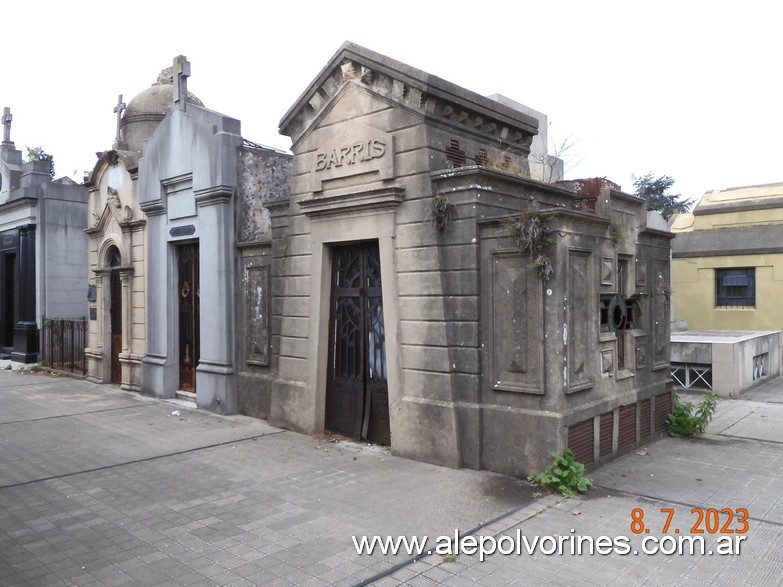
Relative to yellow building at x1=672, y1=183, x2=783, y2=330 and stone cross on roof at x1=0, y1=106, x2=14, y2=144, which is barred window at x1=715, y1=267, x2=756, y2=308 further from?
stone cross on roof at x1=0, y1=106, x2=14, y2=144

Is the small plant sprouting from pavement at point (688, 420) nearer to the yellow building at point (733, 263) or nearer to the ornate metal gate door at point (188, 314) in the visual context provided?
the ornate metal gate door at point (188, 314)

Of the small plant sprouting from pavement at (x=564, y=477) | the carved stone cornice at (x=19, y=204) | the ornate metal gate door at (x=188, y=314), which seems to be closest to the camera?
the small plant sprouting from pavement at (x=564, y=477)

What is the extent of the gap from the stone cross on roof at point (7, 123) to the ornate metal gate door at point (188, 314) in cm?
1313

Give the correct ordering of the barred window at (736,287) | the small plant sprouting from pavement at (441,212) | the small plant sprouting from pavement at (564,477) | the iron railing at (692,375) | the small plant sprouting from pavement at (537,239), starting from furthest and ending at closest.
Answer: the barred window at (736,287)
the iron railing at (692,375)
the small plant sprouting from pavement at (441,212)
the small plant sprouting from pavement at (537,239)
the small plant sprouting from pavement at (564,477)

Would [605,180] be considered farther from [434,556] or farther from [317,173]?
[434,556]

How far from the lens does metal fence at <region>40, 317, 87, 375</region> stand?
16.9m

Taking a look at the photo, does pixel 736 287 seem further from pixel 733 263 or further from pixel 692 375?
pixel 692 375

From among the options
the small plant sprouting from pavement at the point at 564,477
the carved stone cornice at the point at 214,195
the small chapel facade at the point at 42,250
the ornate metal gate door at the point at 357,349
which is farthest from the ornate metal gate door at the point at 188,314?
the small chapel facade at the point at 42,250

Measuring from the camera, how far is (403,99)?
8.07 m

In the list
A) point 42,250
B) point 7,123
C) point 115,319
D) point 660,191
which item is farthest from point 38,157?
point 660,191

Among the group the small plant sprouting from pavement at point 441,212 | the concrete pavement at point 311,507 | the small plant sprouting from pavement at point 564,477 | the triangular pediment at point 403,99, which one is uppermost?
the triangular pediment at point 403,99

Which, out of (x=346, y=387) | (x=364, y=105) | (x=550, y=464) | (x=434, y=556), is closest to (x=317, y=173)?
(x=364, y=105)

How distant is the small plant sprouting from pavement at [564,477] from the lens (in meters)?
6.67

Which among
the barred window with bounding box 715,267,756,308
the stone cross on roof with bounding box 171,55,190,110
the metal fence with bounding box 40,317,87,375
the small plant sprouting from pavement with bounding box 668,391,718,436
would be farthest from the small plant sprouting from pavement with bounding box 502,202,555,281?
the barred window with bounding box 715,267,756,308
